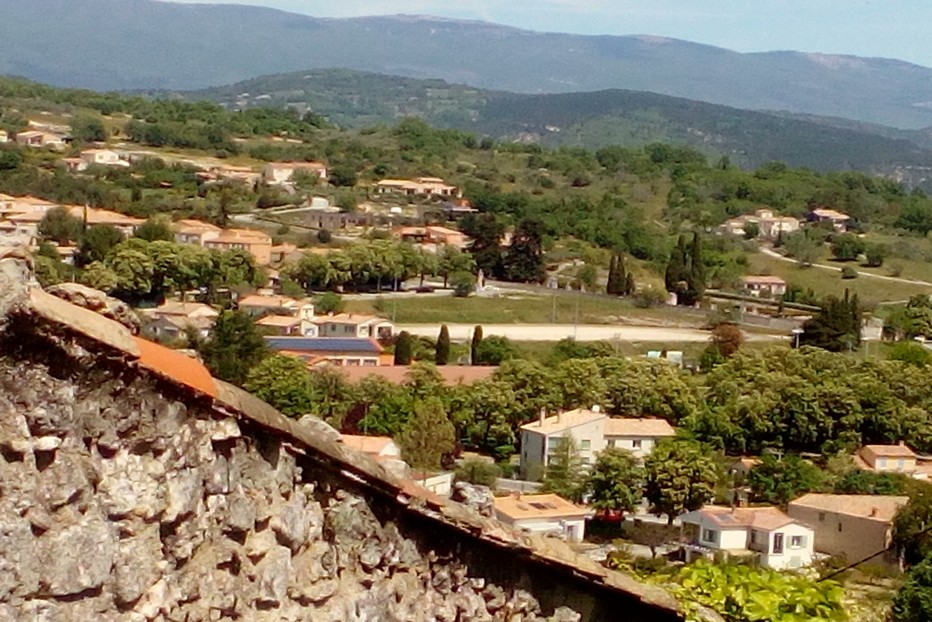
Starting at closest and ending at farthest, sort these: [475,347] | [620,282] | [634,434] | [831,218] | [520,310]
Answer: [634,434], [475,347], [520,310], [620,282], [831,218]

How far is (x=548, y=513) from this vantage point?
27.5 m

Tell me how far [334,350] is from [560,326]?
11963 millimetres

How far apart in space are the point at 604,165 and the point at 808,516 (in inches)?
3176

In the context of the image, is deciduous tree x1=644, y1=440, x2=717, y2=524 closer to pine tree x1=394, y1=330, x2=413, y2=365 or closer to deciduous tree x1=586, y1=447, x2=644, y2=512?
deciduous tree x1=586, y1=447, x2=644, y2=512

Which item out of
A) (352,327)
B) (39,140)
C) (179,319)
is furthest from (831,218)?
(179,319)

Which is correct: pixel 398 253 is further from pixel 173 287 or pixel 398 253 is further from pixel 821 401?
pixel 821 401

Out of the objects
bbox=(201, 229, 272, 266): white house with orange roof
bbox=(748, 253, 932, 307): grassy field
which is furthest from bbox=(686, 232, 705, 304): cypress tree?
bbox=(201, 229, 272, 266): white house with orange roof

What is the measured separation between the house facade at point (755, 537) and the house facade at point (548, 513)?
7.04 ft

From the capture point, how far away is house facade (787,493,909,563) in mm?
28234

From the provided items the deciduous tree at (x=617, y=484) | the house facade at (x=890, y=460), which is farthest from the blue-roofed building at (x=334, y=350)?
the house facade at (x=890, y=460)

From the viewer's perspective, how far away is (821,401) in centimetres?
3712

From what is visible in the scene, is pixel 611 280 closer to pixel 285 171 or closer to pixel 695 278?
pixel 695 278

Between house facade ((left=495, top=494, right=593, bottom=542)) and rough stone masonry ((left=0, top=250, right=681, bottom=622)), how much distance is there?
22.5m

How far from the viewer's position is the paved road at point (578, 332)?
5088 centimetres
